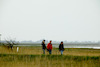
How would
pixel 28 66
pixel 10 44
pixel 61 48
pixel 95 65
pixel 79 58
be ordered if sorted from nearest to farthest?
pixel 28 66 < pixel 95 65 < pixel 79 58 < pixel 61 48 < pixel 10 44

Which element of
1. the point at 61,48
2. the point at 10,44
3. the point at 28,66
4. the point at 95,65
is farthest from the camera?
the point at 10,44

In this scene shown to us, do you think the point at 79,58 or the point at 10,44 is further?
the point at 10,44

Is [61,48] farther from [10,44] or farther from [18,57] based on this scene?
[10,44]

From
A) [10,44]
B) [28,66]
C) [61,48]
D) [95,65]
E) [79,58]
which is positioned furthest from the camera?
[10,44]

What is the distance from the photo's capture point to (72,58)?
19094 millimetres

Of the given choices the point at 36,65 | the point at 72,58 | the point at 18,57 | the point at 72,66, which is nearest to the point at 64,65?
the point at 72,66

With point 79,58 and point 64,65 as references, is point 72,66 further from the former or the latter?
point 79,58

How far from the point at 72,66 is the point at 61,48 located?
24.0 feet

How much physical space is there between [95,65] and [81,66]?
140 centimetres

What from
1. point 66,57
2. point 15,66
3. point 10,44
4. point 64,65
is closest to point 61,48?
point 66,57

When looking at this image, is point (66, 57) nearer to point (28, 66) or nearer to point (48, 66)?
point (48, 66)

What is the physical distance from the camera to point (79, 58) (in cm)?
1897

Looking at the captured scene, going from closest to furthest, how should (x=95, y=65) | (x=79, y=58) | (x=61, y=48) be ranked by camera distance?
(x=95, y=65)
(x=79, y=58)
(x=61, y=48)

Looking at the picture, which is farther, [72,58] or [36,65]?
[72,58]
